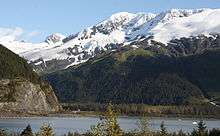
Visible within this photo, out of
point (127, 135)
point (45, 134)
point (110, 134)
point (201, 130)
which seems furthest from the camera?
point (127, 135)

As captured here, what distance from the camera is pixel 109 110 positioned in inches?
2168

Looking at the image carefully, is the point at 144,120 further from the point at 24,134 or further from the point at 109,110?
the point at 24,134

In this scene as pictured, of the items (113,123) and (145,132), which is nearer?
(113,123)

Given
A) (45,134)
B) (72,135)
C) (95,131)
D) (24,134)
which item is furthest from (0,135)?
(95,131)

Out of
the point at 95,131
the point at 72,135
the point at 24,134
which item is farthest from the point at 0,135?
the point at 95,131

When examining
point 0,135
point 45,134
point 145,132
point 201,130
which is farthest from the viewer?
point 201,130

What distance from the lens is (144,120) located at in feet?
274

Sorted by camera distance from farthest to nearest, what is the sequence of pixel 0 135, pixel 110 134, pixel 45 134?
pixel 0 135 < pixel 45 134 < pixel 110 134

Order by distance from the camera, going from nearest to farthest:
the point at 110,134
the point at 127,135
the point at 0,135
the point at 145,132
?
the point at 110,134 → the point at 145,132 → the point at 0,135 → the point at 127,135

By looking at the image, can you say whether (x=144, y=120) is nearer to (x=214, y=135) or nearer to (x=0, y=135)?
(x=0, y=135)

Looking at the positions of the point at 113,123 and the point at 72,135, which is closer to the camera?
the point at 113,123

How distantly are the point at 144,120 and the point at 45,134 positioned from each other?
66.8 ft

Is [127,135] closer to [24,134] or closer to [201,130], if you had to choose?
[201,130]

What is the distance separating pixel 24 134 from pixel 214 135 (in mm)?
65402
